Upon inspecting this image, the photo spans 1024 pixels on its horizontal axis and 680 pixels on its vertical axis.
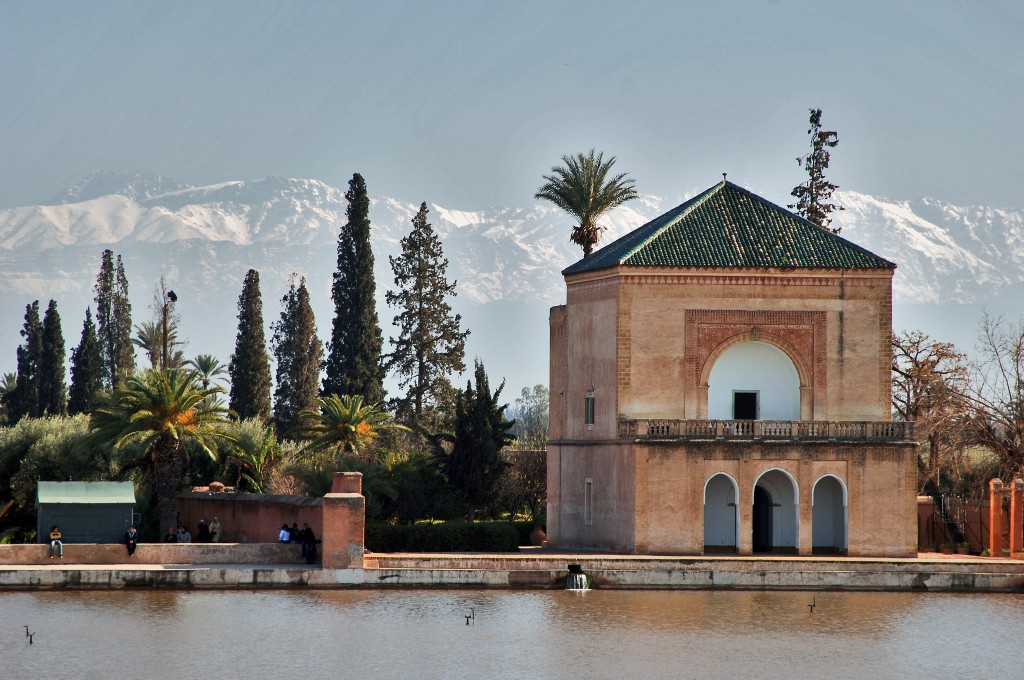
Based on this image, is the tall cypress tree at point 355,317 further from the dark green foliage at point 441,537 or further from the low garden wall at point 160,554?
the low garden wall at point 160,554

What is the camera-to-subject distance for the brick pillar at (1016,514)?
38.4 meters

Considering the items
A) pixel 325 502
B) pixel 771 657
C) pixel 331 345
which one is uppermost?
pixel 331 345

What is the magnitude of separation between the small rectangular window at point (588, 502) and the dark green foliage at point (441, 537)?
198 cm

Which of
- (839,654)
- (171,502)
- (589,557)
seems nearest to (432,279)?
(171,502)

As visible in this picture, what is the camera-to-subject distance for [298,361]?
70.0 m

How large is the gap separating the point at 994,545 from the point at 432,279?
3172 centimetres

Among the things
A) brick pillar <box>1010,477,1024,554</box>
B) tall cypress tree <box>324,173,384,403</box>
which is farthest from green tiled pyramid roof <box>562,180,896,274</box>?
tall cypress tree <box>324,173,384,403</box>

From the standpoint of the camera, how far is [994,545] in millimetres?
38594

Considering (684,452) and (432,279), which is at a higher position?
(432,279)

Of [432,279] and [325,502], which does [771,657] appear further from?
[432,279]

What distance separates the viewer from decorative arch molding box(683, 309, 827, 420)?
38.6m

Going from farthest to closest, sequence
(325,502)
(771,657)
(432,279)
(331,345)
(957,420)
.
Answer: (432,279) < (331,345) < (957,420) < (325,502) < (771,657)

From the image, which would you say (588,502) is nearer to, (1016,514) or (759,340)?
(759,340)

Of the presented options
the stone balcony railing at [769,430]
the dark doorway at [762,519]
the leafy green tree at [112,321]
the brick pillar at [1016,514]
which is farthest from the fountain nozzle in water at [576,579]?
the leafy green tree at [112,321]
